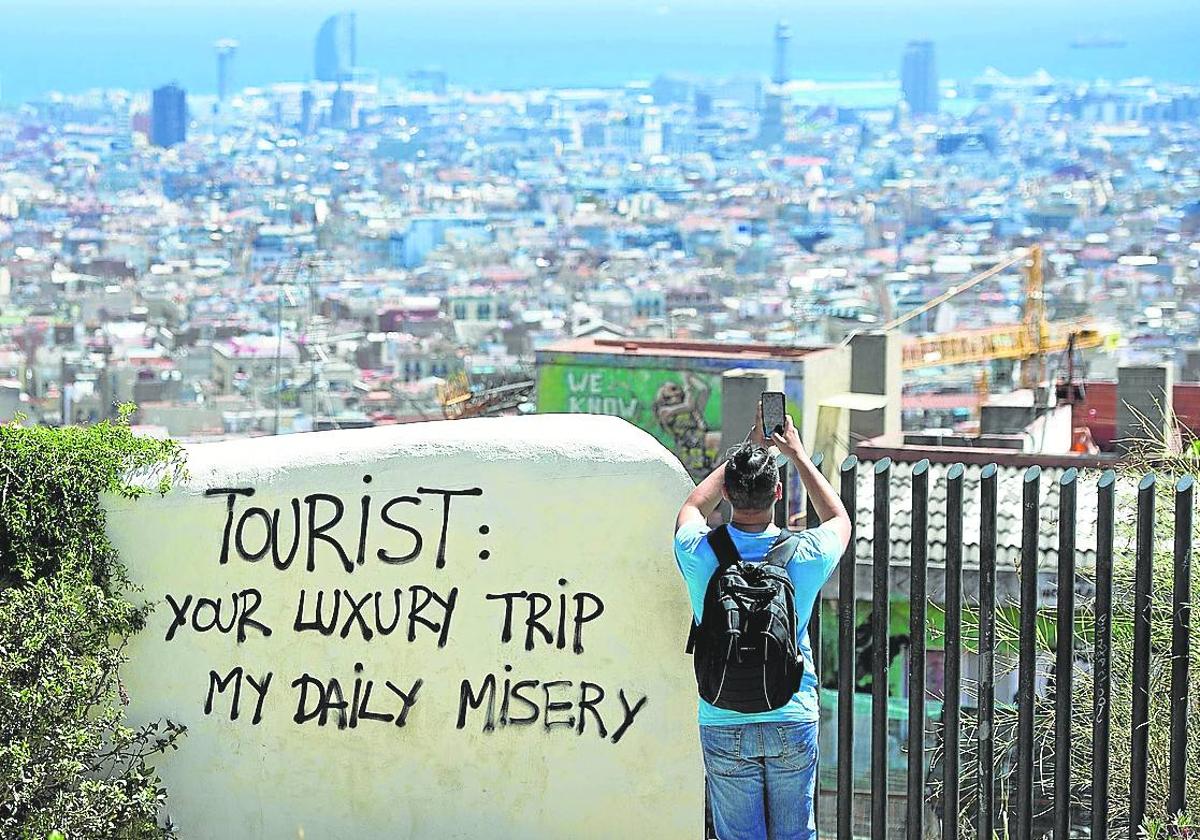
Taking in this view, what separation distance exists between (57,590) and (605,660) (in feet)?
3.57

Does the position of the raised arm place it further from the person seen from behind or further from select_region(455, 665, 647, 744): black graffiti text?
select_region(455, 665, 647, 744): black graffiti text

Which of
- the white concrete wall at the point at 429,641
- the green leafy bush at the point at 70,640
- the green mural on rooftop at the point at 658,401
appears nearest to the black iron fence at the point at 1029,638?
the white concrete wall at the point at 429,641

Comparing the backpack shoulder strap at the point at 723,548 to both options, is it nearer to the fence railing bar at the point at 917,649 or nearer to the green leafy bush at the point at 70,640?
the fence railing bar at the point at 917,649

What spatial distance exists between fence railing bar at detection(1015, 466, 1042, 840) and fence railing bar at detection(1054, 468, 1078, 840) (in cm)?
5

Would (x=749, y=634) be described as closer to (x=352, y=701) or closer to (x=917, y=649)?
(x=917, y=649)

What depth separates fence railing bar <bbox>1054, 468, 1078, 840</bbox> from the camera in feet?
10.9

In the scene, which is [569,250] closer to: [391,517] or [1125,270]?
[1125,270]

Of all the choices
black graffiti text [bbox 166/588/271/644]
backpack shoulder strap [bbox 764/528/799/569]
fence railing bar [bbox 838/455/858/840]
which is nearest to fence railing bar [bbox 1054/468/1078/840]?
fence railing bar [bbox 838/455/858/840]

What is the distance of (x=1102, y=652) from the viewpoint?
3352mm

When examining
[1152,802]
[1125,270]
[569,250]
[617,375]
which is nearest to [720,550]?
Answer: [1152,802]

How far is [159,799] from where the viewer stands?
362 centimetres

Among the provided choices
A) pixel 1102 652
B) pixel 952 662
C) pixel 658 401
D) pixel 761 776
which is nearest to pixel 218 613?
pixel 761 776

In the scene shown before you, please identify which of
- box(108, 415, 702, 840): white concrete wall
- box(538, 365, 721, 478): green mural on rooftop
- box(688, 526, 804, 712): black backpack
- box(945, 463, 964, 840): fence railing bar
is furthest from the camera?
box(538, 365, 721, 478): green mural on rooftop

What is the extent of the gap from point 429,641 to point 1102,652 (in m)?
1.33
